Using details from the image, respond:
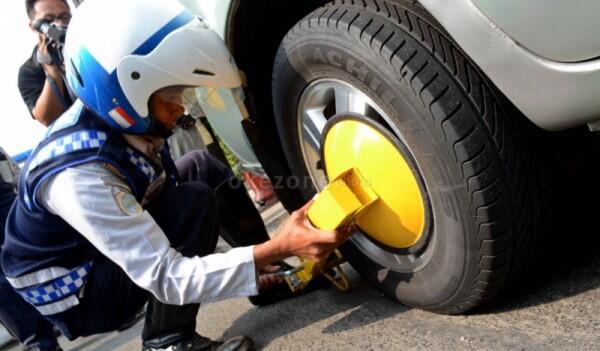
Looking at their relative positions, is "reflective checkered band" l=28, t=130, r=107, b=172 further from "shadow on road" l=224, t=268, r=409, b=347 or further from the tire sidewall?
"shadow on road" l=224, t=268, r=409, b=347

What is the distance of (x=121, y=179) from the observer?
3.74 feet

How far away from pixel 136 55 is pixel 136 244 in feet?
1.44

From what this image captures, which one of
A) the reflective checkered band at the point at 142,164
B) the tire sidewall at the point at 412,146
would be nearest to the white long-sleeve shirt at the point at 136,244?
the reflective checkered band at the point at 142,164

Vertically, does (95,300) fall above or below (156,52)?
below

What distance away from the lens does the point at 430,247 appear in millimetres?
1040

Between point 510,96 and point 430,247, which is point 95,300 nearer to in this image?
point 430,247

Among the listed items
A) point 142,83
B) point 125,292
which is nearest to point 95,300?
point 125,292

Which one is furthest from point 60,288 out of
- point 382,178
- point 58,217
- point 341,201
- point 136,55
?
point 382,178

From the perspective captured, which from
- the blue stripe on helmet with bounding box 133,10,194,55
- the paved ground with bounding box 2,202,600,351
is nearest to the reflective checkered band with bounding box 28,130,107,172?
the blue stripe on helmet with bounding box 133,10,194,55

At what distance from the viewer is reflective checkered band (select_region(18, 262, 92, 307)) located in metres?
1.26

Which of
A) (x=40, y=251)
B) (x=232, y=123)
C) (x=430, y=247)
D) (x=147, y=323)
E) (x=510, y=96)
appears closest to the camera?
(x=510, y=96)

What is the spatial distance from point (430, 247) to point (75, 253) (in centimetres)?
96

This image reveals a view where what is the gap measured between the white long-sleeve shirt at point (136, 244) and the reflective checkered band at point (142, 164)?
0.34 feet

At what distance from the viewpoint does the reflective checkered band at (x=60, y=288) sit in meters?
1.26
